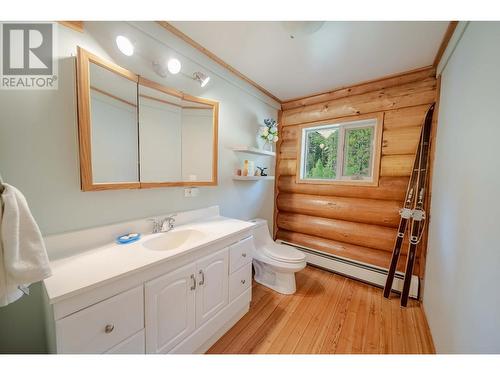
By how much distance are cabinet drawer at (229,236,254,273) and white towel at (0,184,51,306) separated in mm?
1044

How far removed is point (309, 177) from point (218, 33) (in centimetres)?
205

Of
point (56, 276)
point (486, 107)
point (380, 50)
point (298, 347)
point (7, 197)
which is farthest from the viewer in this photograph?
point (380, 50)

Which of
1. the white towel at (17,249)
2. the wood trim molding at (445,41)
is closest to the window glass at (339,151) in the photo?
the wood trim molding at (445,41)

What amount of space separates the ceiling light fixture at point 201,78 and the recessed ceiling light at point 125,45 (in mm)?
515

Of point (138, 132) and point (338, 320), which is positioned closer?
point (138, 132)

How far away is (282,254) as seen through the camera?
6.78ft

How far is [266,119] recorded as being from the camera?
2592mm

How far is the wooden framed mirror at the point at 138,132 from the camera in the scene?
44.1 inches

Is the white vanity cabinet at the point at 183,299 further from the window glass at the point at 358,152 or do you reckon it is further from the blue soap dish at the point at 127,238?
the window glass at the point at 358,152

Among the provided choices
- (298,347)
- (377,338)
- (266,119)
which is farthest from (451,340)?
(266,119)

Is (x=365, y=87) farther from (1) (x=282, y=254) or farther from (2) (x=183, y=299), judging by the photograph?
(2) (x=183, y=299)

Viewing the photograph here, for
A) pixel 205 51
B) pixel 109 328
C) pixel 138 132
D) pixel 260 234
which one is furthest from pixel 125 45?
pixel 260 234

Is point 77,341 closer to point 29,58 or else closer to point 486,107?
point 29,58

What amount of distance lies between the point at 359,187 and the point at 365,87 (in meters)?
1.20
